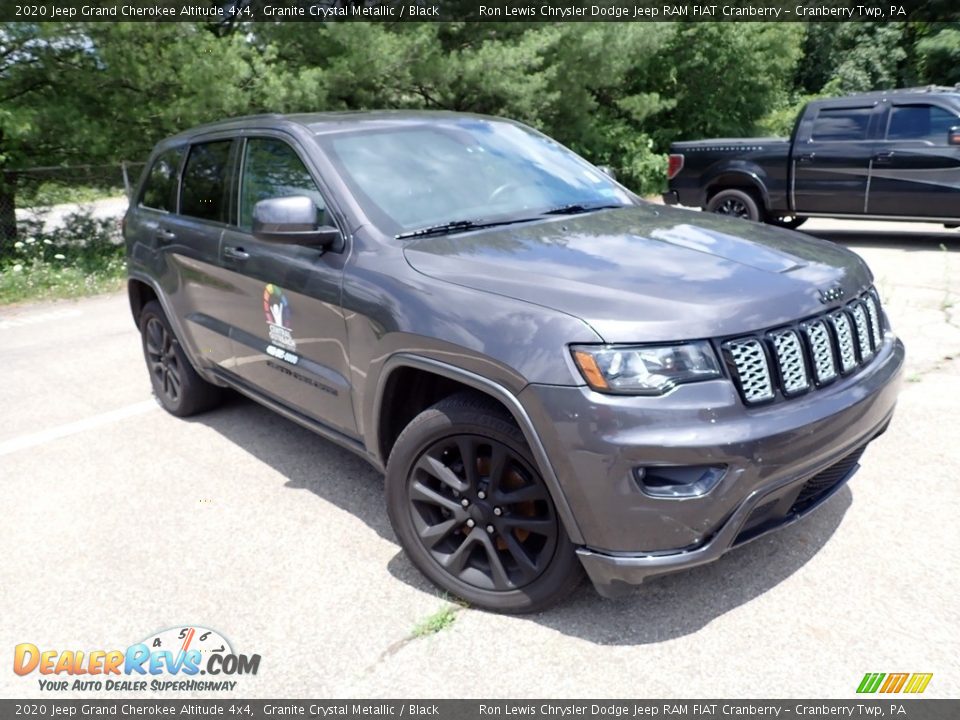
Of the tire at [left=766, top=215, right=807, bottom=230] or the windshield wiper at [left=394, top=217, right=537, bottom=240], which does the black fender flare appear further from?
the tire at [left=766, top=215, right=807, bottom=230]

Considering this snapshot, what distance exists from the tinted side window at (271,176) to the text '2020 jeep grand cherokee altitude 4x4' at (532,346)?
2cm

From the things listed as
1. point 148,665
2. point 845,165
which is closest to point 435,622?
point 148,665

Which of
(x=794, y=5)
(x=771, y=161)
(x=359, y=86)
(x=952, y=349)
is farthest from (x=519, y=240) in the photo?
(x=794, y=5)

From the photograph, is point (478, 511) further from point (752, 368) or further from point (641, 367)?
point (752, 368)

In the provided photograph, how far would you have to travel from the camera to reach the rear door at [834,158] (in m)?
9.82

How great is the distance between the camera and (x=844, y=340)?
2.83 metres

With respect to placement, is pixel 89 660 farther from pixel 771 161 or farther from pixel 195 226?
pixel 771 161

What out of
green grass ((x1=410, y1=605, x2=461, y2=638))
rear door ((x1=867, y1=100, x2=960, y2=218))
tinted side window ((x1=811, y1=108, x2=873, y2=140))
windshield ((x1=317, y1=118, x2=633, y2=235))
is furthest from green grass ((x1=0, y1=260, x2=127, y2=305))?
rear door ((x1=867, y1=100, x2=960, y2=218))

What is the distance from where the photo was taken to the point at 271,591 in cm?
314

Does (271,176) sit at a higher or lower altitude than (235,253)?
higher

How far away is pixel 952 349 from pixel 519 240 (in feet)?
13.0

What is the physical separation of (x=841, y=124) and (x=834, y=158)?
1.55ft

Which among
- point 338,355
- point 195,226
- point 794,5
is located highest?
point 794,5

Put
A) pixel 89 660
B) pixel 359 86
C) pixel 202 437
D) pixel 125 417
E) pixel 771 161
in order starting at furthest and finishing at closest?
1. pixel 359 86
2. pixel 771 161
3. pixel 125 417
4. pixel 202 437
5. pixel 89 660
